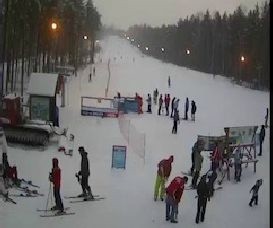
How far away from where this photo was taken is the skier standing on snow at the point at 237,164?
369 cm

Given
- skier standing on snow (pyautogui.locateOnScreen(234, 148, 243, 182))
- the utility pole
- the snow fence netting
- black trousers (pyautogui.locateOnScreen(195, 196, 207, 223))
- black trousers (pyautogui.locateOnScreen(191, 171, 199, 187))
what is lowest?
black trousers (pyautogui.locateOnScreen(195, 196, 207, 223))

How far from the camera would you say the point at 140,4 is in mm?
3676

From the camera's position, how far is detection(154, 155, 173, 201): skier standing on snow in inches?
143

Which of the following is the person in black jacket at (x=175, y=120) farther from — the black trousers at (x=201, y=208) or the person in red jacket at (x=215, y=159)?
the black trousers at (x=201, y=208)

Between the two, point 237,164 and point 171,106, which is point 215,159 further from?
point 171,106

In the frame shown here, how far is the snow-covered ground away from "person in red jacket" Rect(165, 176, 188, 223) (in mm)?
36

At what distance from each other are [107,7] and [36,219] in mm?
1267

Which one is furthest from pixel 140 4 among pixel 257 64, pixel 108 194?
pixel 108 194

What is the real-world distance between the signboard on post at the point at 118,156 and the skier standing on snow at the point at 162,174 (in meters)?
0.21

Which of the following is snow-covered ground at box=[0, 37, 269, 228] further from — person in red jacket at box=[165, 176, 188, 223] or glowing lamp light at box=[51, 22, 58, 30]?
glowing lamp light at box=[51, 22, 58, 30]

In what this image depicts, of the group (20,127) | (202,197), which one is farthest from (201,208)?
(20,127)

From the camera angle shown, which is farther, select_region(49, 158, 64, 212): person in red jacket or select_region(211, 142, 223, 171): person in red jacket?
select_region(211, 142, 223, 171): person in red jacket

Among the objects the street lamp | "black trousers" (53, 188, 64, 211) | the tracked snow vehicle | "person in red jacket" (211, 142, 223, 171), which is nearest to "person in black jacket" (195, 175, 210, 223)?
"person in red jacket" (211, 142, 223, 171)

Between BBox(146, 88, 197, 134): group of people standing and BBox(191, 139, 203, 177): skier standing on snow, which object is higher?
BBox(146, 88, 197, 134): group of people standing
